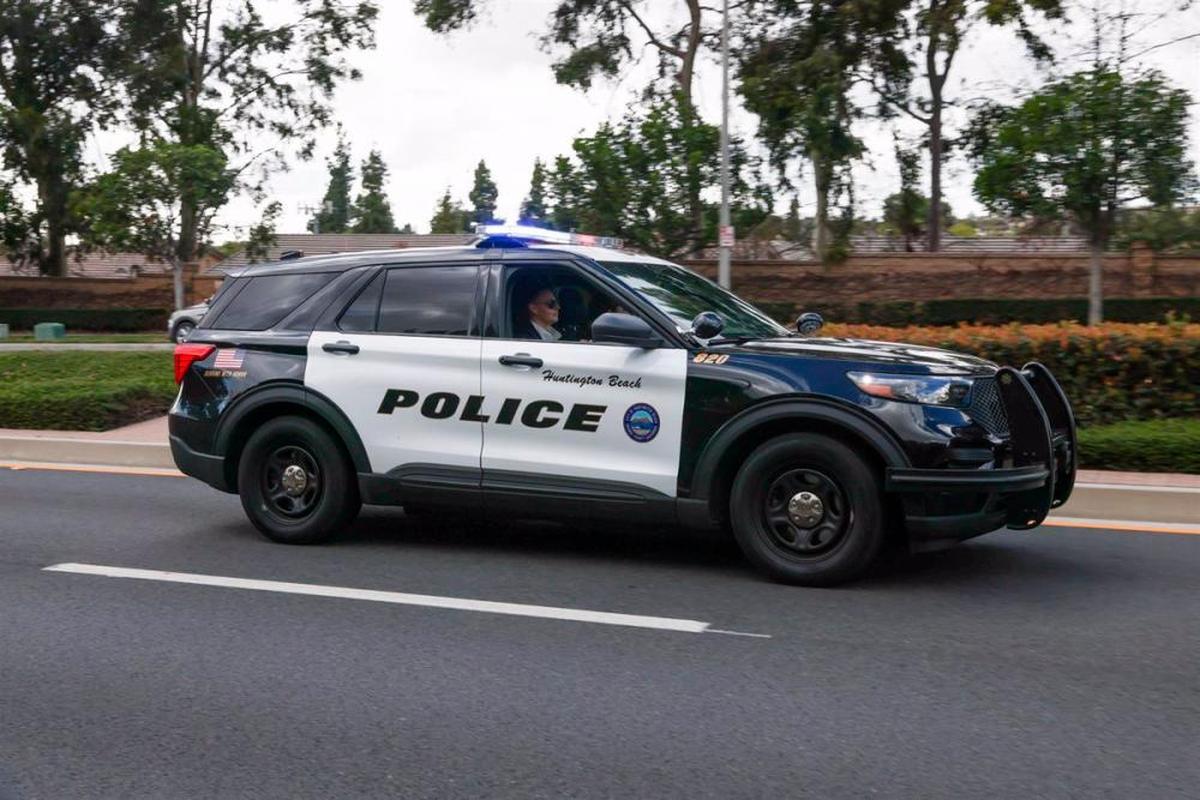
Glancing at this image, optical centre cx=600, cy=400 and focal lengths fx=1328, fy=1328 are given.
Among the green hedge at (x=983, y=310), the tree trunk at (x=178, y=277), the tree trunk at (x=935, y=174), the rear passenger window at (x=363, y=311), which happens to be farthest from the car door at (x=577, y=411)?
the tree trunk at (x=178, y=277)

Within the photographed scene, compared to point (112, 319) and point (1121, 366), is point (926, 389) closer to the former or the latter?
point (1121, 366)

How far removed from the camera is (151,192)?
39750mm

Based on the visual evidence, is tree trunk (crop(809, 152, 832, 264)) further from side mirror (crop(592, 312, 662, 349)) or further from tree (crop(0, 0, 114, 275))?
side mirror (crop(592, 312, 662, 349))

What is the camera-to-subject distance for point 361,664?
18.0 feet

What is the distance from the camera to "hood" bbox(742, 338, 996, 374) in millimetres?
6402

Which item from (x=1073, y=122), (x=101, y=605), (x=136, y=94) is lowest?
(x=101, y=605)

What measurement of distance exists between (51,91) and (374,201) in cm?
6111

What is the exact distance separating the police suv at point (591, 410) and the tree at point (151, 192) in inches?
1315

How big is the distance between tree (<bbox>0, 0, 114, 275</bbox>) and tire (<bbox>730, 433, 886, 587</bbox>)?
138ft

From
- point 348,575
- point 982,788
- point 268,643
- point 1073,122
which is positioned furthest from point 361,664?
point 1073,122

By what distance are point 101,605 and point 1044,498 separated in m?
4.67

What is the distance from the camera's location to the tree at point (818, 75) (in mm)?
34219

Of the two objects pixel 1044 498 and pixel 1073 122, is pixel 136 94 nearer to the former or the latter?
pixel 1073 122

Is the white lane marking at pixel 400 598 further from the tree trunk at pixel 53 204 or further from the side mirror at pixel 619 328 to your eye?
the tree trunk at pixel 53 204
